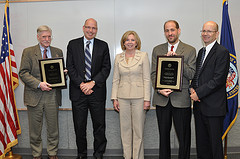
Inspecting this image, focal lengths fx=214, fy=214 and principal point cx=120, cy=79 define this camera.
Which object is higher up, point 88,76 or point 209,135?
point 88,76

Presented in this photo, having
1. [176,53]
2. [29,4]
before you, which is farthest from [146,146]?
[29,4]

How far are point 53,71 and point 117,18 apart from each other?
1.39 metres

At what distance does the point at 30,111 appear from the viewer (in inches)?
121

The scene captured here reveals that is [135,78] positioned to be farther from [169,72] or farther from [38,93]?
[38,93]

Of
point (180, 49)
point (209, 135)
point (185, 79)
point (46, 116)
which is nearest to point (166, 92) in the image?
point (185, 79)

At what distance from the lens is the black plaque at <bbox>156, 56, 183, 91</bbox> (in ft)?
8.16

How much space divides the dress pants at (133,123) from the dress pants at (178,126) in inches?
10.1

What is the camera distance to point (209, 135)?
2494mm

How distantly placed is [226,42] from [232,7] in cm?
82

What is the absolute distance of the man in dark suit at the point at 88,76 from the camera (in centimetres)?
295

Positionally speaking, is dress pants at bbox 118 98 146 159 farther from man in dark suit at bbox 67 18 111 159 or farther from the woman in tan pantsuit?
man in dark suit at bbox 67 18 111 159

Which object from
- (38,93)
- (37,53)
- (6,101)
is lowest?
(6,101)

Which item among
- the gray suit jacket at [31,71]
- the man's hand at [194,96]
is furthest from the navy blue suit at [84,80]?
the man's hand at [194,96]

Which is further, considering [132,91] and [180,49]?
[132,91]
